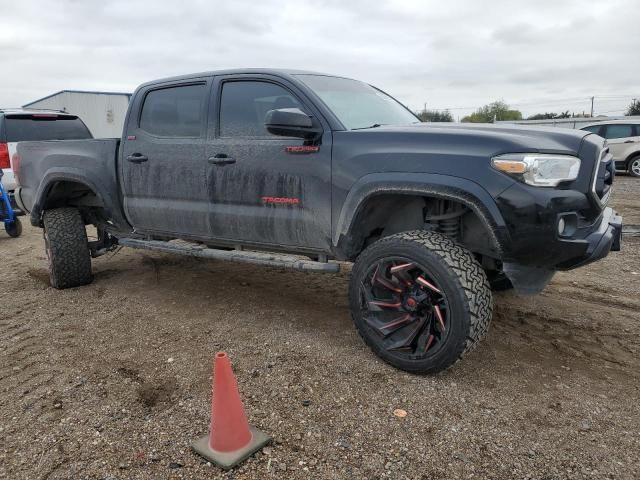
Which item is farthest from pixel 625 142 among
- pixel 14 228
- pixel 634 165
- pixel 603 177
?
pixel 14 228

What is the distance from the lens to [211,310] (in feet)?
14.3

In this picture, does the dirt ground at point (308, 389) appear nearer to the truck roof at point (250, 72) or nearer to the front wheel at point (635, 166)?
the truck roof at point (250, 72)

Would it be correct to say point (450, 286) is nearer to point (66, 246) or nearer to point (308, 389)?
point (308, 389)

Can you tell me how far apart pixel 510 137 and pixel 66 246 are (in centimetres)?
415

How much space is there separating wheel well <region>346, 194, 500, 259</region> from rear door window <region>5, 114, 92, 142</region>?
231 inches

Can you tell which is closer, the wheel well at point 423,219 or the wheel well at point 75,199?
the wheel well at point 423,219

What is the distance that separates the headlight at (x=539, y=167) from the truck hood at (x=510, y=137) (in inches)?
1.6

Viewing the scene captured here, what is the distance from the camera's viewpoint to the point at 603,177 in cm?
302

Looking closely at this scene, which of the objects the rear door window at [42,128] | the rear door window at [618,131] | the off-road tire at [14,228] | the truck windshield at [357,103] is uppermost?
the truck windshield at [357,103]

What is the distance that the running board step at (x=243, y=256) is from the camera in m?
3.43

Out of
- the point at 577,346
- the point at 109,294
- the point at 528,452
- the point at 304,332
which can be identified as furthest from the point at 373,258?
the point at 109,294

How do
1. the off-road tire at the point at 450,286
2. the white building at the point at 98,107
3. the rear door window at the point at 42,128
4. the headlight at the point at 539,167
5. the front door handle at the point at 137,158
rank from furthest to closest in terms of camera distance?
the white building at the point at 98,107
the rear door window at the point at 42,128
the front door handle at the point at 137,158
the off-road tire at the point at 450,286
the headlight at the point at 539,167

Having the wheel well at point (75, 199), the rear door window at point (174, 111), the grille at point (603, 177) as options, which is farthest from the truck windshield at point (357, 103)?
the wheel well at point (75, 199)

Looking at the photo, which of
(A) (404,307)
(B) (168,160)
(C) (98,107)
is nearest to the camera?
(A) (404,307)
